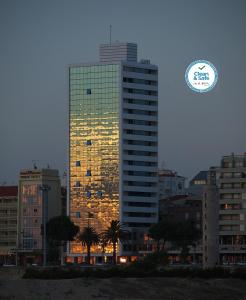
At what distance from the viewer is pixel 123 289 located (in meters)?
146

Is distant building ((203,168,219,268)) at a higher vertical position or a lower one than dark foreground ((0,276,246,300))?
higher

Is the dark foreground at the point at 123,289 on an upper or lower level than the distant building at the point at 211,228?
lower

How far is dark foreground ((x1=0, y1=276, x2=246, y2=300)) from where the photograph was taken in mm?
142375

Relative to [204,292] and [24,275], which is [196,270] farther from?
[24,275]

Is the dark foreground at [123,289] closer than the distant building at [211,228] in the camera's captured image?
Yes

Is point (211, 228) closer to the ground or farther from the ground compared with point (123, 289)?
farther from the ground

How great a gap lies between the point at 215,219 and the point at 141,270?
1842 centimetres

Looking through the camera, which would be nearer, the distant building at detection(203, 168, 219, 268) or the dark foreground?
the dark foreground

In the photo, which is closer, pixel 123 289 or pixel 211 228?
pixel 123 289

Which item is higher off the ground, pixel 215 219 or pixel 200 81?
pixel 200 81

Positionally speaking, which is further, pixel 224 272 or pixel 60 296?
pixel 224 272

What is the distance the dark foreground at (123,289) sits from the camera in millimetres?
142375

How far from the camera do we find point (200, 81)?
19225 centimetres

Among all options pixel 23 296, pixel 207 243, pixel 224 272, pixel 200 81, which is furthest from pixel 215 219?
pixel 23 296
